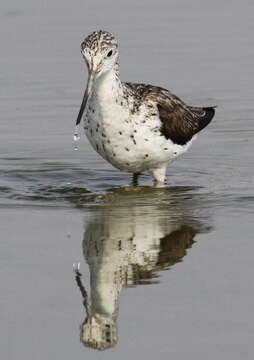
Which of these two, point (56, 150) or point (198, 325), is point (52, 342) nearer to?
point (198, 325)

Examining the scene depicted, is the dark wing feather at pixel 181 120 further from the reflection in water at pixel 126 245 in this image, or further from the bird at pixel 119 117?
the reflection in water at pixel 126 245

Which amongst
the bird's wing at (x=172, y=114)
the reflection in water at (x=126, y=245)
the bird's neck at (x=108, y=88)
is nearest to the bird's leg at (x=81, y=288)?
the reflection in water at (x=126, y=245)

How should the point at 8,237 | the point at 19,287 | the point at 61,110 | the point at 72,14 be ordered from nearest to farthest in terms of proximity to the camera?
the point at 19,287
the point at 8,237
the point at 61,110
the point at 72,14

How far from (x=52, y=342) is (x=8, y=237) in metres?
2.68

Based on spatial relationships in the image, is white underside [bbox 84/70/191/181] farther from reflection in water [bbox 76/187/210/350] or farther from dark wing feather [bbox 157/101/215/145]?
reflection in water [bbox 76/187/210/350]

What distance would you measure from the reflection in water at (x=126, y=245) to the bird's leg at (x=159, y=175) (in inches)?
11.5

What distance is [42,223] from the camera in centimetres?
1154

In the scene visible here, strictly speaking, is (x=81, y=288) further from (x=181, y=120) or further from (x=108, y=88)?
(x=181, y=120)

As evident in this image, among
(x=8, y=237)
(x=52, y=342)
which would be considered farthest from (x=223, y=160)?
(x=52, y=342)

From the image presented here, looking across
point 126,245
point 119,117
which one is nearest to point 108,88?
point 119,117

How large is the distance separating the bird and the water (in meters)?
0.47

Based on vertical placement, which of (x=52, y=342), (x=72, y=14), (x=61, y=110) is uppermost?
(x=72, y=14)

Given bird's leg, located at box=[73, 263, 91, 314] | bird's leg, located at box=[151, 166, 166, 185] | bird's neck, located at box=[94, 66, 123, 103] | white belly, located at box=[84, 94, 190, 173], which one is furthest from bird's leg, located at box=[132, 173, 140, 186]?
bird's leg, located at box=[73, 263, 91, 314]

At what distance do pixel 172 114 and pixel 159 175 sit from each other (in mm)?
699
